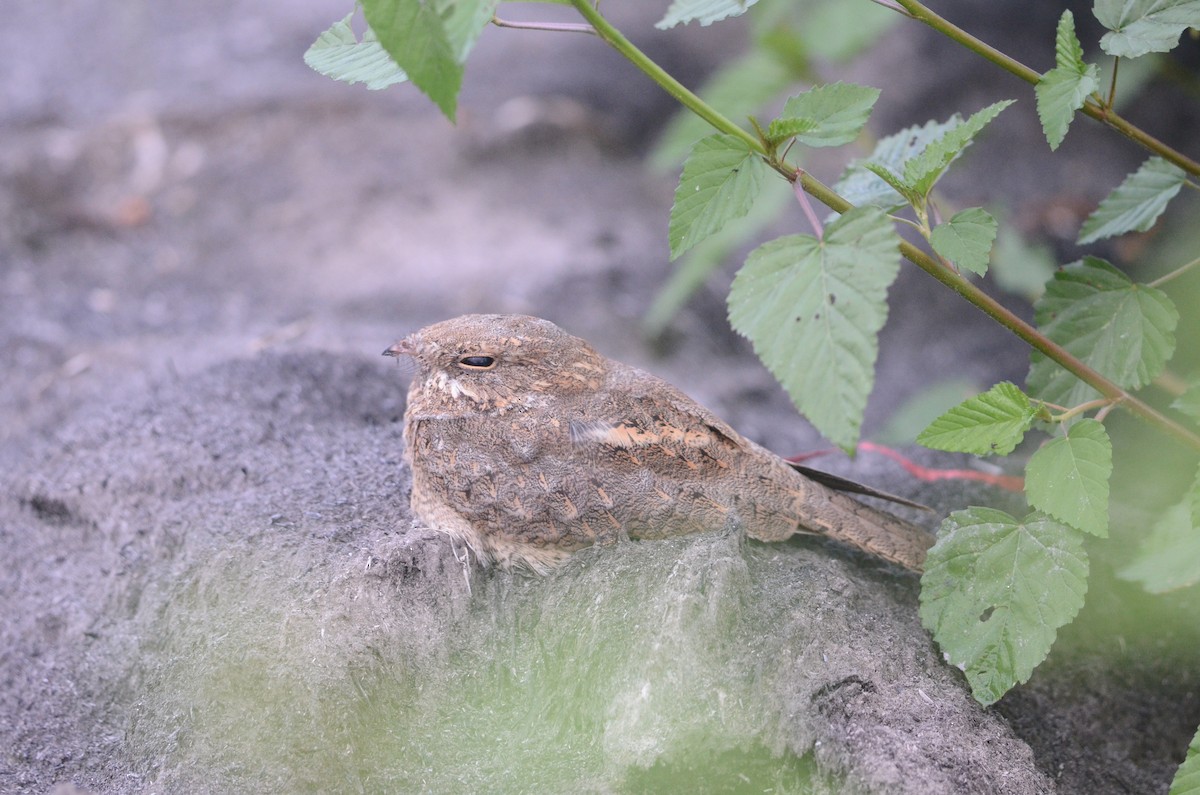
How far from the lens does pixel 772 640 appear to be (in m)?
2.44

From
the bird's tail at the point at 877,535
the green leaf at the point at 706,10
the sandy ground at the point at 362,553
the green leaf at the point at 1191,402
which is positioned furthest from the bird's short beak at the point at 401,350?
the green leaf at the point at 1191,402

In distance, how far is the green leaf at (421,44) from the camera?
1.87 m

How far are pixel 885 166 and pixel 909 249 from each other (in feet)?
2.31

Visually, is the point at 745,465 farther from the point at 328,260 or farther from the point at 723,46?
the point at 723,46

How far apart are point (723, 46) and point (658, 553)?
5.98m

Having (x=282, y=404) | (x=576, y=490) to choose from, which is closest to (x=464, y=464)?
(x=576, y=490)

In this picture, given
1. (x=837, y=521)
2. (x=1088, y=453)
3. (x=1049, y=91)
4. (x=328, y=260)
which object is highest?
(x=1049, y=91)

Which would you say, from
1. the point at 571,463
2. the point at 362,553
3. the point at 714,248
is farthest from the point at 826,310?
the point at 714,248

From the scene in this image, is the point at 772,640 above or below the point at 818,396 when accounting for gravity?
below

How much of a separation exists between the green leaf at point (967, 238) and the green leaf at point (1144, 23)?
0.44 meters

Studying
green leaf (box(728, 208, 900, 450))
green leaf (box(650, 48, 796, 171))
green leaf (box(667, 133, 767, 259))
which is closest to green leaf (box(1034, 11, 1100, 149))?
green leaf (box(728, 208, 900, 450))

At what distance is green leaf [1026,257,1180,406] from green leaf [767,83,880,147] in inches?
32.3

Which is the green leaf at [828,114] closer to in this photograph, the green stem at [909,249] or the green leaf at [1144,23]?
the green stem at [909,249]

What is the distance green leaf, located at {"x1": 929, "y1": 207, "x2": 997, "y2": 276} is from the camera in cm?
225
